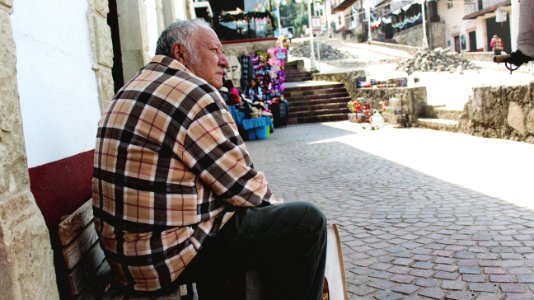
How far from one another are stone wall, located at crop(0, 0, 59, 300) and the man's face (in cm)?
70

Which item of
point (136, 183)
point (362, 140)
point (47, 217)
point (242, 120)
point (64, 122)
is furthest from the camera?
point (242, 120)

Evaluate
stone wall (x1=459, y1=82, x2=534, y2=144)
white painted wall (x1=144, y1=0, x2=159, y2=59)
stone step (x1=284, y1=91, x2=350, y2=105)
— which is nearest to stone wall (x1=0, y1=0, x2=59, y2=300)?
white painted wall (x1=144, y1=0, x2=159, y2=59)

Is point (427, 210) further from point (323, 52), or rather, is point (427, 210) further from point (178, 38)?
point (323, 52)

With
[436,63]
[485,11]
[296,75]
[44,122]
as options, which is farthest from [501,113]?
[485,11]

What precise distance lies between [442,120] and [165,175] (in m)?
9.80

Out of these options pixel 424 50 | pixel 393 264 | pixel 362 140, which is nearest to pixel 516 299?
pixel 393 264

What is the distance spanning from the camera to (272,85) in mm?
15438

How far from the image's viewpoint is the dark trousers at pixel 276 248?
2.00 meters

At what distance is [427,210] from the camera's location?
177 inches

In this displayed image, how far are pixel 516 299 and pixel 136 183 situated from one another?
2.01 metres

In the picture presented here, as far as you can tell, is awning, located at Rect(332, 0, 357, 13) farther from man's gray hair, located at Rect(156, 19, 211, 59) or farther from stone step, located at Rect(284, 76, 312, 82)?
man's gray hair, located at Rect(156, 19, 211, 59)

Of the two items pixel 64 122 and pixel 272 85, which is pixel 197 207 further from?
pixel 272 85

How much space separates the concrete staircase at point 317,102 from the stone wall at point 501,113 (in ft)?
24.3

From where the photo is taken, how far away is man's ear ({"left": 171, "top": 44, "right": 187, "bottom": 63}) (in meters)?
2.16
